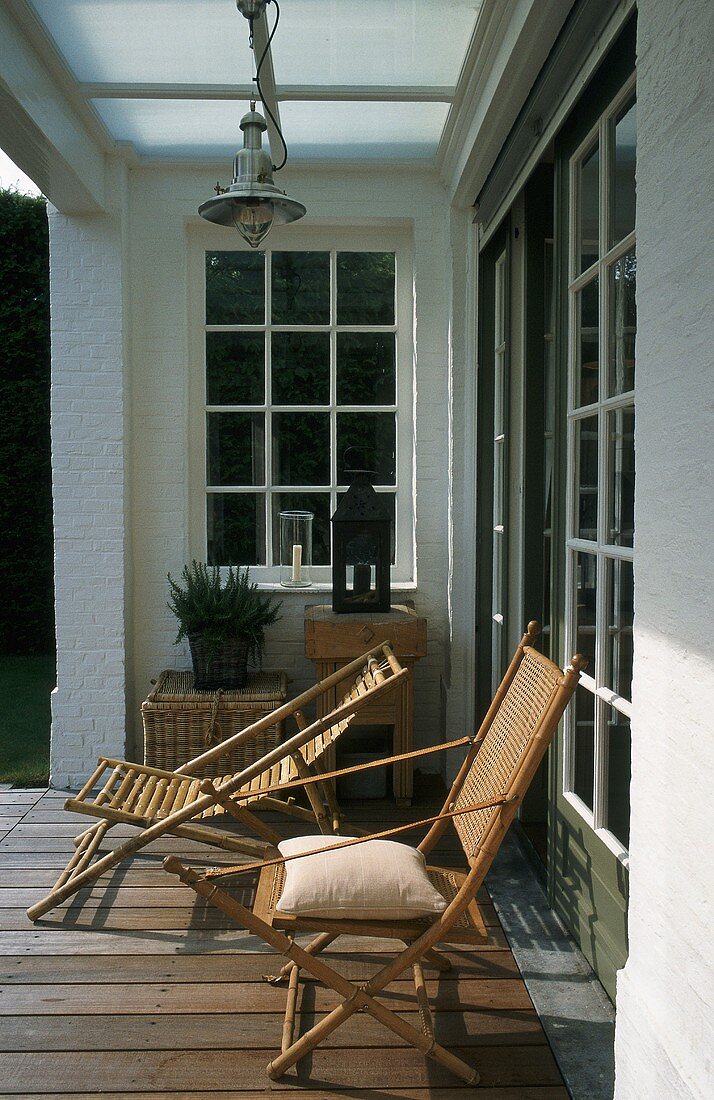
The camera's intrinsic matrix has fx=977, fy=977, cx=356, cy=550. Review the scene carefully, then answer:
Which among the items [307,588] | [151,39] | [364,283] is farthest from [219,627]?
[151,39]

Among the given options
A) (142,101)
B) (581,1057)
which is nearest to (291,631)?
(142,101)

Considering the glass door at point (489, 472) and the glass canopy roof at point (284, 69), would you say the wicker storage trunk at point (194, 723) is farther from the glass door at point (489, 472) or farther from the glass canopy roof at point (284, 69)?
the glass canopy roof at point (284, 69)

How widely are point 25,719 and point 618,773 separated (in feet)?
15.7

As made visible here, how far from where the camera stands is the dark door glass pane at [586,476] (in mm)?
3014

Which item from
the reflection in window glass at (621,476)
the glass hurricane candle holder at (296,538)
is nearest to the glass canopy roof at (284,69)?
the reflection in window glass at (621,476)

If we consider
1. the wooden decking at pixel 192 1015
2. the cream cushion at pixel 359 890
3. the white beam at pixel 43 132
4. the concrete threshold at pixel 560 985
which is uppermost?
the white beam at pixel 43 132

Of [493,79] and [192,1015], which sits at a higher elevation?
[493,79]

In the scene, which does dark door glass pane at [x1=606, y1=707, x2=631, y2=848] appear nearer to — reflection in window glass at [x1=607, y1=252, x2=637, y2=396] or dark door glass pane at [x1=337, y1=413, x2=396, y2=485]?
reflection in window glass at [x1=607, y1=252, x2=637, y2=396]

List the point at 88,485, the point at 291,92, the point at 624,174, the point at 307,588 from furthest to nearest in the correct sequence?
the point at 307,588, the point at 88,485, the point at 291,92, the point at 624,174

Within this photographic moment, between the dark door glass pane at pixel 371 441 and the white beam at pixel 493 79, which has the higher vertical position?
the white beam at pixel 493 79

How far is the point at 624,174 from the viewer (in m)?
2.69

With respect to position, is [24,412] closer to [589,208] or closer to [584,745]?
[589,208]

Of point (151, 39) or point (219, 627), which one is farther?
point (219, 627)

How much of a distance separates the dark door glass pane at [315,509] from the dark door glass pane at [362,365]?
1.84ft
